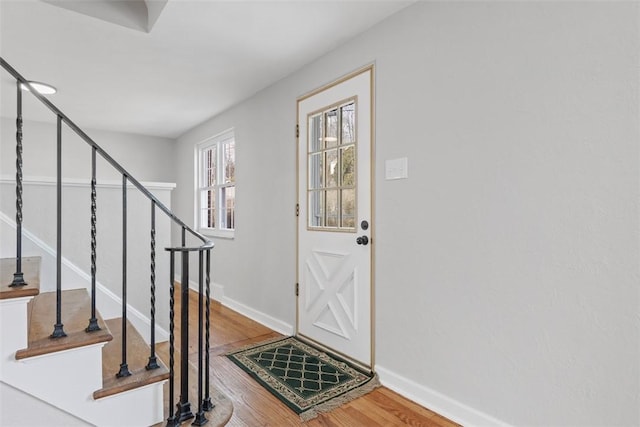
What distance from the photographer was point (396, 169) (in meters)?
2.18

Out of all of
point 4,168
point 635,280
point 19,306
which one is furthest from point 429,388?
point 4,168

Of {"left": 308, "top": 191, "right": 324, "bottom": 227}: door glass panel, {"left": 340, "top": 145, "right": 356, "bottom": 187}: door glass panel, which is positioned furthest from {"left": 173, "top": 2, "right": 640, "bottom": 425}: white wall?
{"left": 308, "top": 191, "right": 324, "bottom": 227}: door glass panel

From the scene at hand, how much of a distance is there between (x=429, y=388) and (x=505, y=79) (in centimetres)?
168

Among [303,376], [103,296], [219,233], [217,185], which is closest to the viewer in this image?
[303,376]

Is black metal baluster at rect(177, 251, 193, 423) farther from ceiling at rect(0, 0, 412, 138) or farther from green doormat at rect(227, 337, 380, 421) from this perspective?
ceiling at rect(0, 0, 412, 138)

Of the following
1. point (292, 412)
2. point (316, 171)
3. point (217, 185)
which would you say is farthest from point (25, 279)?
point (217, 185)

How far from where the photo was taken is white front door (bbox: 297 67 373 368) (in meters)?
2.40

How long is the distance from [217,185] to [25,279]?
3.19 m

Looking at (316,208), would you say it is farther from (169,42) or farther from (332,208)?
(169,42)

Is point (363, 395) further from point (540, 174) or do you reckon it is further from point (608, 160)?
point (608, 160)

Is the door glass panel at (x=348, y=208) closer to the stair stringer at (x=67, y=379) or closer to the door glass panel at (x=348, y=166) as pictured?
the door glass panel at (x=348, y=166)

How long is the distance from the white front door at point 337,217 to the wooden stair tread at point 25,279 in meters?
1.75

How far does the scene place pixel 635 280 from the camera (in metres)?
1.30

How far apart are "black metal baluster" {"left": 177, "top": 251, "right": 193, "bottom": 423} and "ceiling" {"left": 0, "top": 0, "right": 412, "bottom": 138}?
5.25 feet
